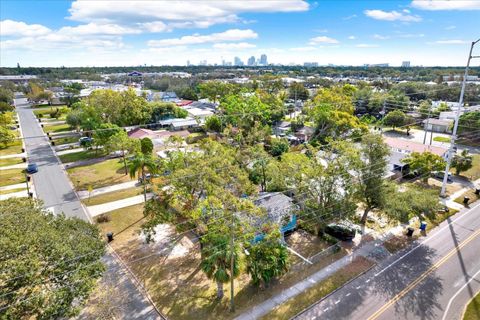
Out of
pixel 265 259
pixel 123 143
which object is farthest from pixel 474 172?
pixel 123 143

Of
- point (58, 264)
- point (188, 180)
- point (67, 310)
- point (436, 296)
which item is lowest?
point (436, 296)

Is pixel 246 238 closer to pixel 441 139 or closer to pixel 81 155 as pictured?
pixel 81 155

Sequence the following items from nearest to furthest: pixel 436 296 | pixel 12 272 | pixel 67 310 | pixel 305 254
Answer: pixel 12 272 → pixel 67 310 → pixel 436 296 → pixel 305 254

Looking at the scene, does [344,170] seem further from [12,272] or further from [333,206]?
[12,272]

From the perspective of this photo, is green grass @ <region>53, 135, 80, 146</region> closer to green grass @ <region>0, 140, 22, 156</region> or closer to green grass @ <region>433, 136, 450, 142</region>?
green grass @ <region>0, 140, 22, 156</region>

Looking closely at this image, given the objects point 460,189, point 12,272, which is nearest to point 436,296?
point 460,189

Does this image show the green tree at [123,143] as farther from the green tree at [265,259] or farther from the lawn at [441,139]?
the lawn at [441,139]

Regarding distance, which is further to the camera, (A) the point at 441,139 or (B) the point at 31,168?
(A) the point at 441,139
